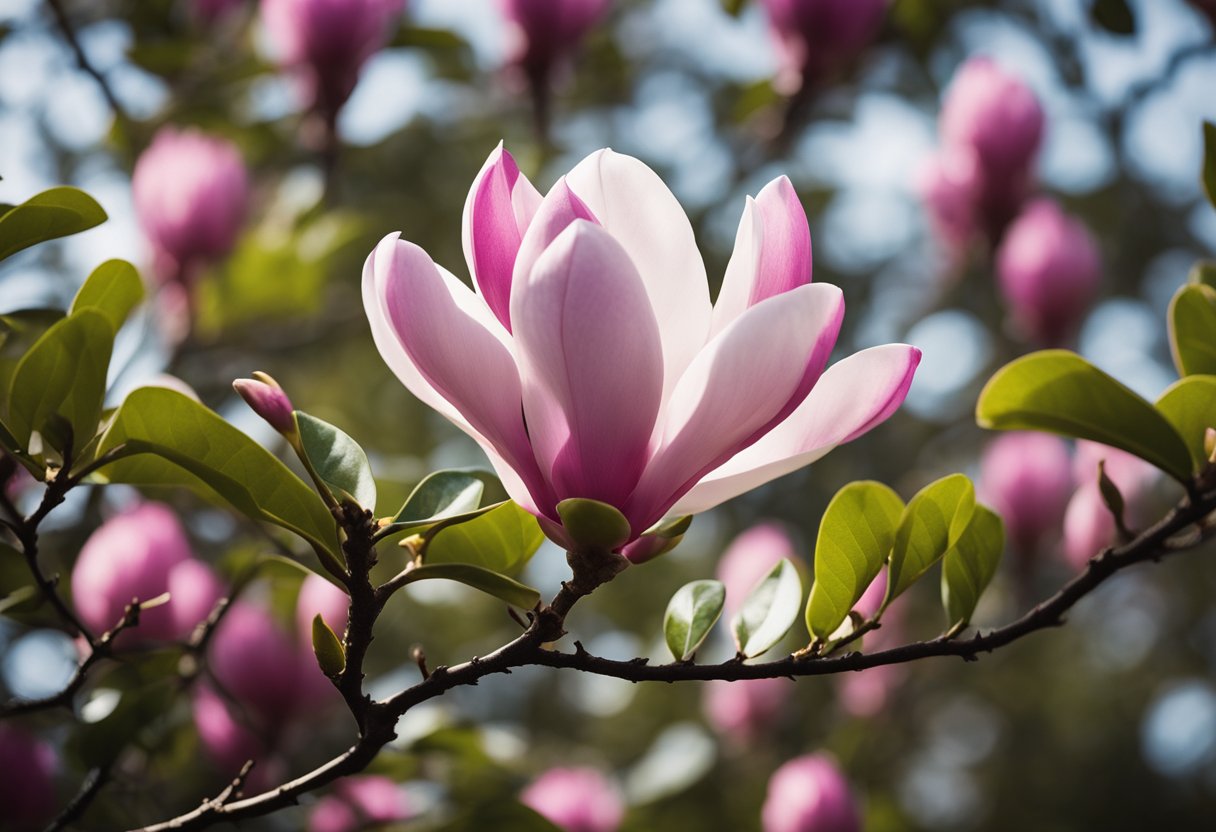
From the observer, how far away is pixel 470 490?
49 centimetres

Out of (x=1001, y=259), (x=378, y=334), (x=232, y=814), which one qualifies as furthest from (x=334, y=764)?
(x=1001, y=259)

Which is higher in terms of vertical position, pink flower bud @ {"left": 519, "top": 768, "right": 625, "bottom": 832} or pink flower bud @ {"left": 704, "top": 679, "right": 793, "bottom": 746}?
pink flower bud @ {"left": 519, "top": 768, "right": 625, "bottom": 832}

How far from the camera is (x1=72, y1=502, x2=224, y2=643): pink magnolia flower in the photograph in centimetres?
95

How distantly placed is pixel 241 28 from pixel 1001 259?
126 cm

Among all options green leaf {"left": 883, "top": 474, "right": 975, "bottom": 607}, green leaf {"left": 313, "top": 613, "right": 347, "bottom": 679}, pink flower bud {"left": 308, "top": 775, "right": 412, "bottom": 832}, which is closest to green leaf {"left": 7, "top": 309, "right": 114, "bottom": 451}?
green leaf {"left": 313, "top": 613, "right": 347, "bottom": 679}

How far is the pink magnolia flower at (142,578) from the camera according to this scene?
3.12 feet

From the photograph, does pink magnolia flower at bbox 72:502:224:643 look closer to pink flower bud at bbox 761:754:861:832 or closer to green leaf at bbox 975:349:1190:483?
pink flower bud at bbox 761:754:861:832

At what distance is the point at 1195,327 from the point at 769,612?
24cm

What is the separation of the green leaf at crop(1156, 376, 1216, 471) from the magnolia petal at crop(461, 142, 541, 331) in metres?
0.28

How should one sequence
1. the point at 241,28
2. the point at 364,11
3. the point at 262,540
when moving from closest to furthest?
the point at 262,540 → the point at 364,11 → the point at 241,28

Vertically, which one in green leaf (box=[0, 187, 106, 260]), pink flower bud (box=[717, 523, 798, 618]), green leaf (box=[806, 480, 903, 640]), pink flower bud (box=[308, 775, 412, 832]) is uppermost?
green leaf (box=[0, 187, 106, 260])

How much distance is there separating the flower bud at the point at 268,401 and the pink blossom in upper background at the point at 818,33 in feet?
3.72

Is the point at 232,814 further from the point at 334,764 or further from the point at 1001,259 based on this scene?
the point at 1001,259

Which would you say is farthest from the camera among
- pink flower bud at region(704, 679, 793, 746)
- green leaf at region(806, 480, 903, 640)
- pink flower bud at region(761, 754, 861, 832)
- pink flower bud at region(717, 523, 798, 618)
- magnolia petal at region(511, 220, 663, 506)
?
pink flower bud at region(704, 679, 793, 746)
